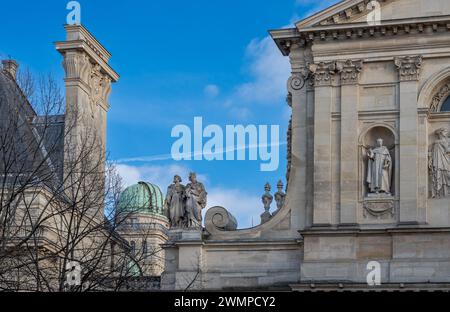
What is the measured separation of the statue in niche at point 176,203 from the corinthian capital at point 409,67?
8698 mm

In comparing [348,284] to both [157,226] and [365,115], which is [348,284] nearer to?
[365,115]

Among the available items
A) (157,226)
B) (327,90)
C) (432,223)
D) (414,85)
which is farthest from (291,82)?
(157,226)

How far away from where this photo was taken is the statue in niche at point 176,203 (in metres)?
42.9

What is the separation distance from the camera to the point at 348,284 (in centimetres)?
4062

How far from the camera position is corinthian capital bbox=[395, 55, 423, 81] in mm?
42562

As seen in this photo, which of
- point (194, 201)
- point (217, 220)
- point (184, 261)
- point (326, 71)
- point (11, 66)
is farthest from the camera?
point (11, 66)

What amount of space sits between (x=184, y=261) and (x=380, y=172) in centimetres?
763

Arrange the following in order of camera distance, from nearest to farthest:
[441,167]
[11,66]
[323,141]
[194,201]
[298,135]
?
[441,167] < [323,141] < [194,201] < [298,135] < [11,66]

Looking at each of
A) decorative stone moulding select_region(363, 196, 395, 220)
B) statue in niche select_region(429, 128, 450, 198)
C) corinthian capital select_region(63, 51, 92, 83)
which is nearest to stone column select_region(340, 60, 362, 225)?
decorative stone moulding select_region(363, 196, 395, 220)

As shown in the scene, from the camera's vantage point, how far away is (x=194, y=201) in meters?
43.1

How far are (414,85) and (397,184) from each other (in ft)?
11.6

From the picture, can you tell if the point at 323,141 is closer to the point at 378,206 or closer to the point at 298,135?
the point at 298,135

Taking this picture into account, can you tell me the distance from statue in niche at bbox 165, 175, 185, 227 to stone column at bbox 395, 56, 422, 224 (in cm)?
771

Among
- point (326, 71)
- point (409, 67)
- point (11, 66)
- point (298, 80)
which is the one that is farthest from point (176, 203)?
point (11, 66)
